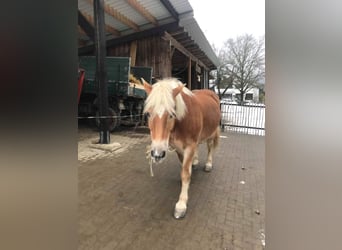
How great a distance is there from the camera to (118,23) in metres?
5.89

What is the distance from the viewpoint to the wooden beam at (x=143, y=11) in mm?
4813

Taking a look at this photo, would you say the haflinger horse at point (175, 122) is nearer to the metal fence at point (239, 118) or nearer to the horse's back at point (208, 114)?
the horse's back at point (208, 114)

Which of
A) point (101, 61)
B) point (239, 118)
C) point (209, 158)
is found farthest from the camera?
point (239, 118)

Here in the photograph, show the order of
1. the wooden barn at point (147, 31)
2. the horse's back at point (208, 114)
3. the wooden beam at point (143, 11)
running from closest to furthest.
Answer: the horse's back at point (208, 114) < the wooden beam at point (143, 11) < the wooden barn at point (147, 31)

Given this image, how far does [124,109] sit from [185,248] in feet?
14.6

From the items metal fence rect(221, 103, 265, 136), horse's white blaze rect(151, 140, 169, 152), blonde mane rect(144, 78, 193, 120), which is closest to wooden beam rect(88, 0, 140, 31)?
metal fence rect(221, 103, 265, 136)

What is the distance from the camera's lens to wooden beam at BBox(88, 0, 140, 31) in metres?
4.94

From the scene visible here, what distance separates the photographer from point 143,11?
5.23m

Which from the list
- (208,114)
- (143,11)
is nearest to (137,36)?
(143,11)

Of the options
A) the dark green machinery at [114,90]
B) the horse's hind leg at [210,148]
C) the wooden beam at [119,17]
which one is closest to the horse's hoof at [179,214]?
the horse's hind leg at [210,148]

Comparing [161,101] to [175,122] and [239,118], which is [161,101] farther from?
[239,118]

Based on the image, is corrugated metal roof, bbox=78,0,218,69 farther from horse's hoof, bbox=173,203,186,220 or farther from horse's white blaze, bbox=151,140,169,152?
horse's hoof, bbox=173,203,186,220

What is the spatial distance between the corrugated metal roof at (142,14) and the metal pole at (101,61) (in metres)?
1.13

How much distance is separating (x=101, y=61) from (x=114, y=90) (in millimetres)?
1348
